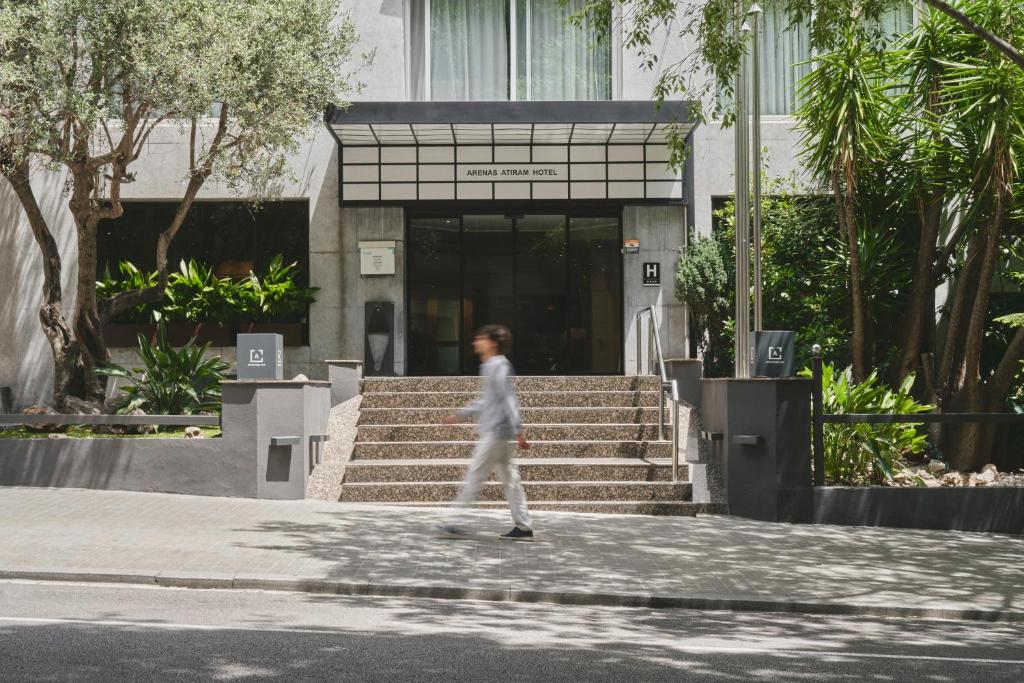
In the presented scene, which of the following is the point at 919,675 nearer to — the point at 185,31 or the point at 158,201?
the point at 185,31

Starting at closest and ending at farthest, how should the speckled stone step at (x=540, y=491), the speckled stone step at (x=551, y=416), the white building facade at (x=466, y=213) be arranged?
the speckled stone step at (x=540, y=491), the speckled stone step at (x=551, y=416), the white building facade at (x=466, y=213)

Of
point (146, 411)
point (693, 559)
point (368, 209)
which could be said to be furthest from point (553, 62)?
point (693, 559)

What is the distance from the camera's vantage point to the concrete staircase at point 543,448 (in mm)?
11844

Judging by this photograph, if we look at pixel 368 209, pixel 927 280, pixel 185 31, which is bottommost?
pixel 927 280

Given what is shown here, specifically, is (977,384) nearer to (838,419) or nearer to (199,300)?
(838,419)

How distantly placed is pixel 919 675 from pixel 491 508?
6.64 m

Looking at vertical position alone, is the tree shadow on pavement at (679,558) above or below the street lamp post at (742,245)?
below

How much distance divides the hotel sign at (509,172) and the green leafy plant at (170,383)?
19.4 ft

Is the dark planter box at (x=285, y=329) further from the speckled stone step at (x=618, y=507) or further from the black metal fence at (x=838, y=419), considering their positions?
the black metal fence at (x=838, y=419)

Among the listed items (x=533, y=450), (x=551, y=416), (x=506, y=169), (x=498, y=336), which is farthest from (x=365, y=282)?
(x=498, y=336)

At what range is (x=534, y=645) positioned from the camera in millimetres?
6184

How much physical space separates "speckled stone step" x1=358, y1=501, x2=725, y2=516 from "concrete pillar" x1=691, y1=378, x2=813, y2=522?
37 cm

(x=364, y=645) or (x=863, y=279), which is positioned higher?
(x=863, y=279)

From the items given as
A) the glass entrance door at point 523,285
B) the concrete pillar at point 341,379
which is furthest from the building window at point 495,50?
the concrete pillar at point 341,379
